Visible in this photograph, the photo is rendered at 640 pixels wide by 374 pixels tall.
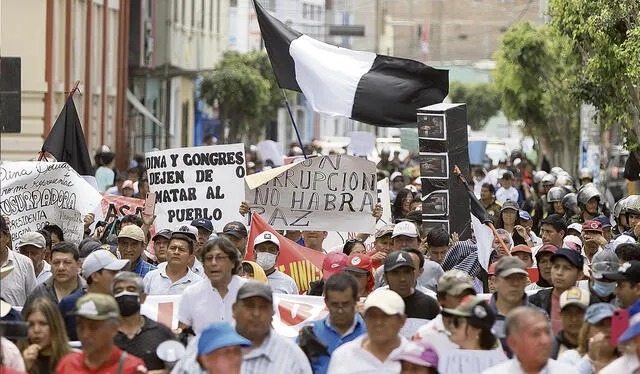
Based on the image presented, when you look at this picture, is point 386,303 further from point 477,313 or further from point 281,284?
point 281,284

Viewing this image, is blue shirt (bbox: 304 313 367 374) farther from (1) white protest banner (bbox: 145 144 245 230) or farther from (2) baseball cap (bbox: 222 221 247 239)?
(1) white protest banner (bbox: 145 144 245 230)

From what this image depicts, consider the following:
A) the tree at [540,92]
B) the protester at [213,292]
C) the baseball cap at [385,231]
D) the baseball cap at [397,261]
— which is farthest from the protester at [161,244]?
the tree at [540,92]

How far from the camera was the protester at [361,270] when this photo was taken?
11.4m

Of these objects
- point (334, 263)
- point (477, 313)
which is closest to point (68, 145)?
point (334, 263)

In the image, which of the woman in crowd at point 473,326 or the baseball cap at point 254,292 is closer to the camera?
the woman in crowd at point 473,326

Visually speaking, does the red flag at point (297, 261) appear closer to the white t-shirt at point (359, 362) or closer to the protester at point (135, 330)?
the protester at point (135, 330)

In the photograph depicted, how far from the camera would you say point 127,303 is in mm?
9430

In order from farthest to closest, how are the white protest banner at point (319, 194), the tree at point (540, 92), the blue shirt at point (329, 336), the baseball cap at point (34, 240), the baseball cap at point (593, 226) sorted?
the tree at point (540, 92) → the white protest banner at point (319, 194) → the baseball cap at point (593, 226) → the baseball cap at point (34, 240) → the blue shirt at point (329, 336)

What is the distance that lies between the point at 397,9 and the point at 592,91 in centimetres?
9632

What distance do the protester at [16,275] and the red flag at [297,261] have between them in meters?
2.36

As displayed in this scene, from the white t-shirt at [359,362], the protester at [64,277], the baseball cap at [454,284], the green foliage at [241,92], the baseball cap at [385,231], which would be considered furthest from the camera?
the green foliage at [241,92]

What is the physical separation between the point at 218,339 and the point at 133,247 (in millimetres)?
5559

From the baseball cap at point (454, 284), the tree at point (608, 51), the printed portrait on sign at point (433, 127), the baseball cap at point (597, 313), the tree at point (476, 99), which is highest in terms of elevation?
the tree at point (608, 51)

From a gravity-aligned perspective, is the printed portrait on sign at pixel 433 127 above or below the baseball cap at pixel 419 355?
above
